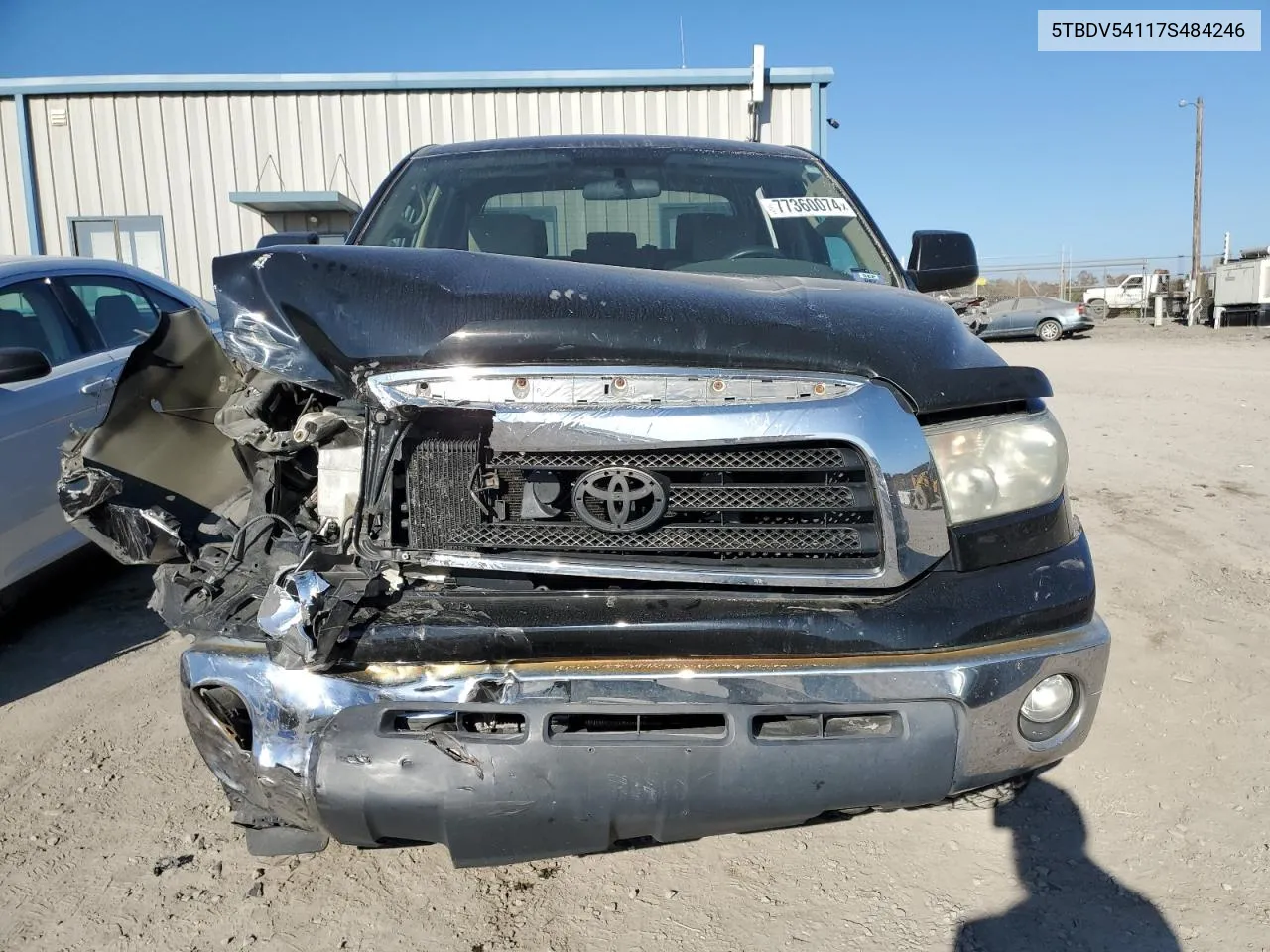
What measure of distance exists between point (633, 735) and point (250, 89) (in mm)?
12510

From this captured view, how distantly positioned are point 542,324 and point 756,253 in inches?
60.1

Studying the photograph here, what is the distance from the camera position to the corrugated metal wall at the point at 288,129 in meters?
11.7

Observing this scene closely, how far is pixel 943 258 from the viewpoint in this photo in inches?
131

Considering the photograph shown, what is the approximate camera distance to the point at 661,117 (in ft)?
38.9

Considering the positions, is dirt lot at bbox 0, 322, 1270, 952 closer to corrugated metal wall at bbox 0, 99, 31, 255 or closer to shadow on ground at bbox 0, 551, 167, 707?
shadow on ground at bbox 0, 551, 167, 707

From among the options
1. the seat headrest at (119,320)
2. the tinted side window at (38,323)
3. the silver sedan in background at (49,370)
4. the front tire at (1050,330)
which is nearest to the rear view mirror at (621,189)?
the silver sedan in background at (49,370)

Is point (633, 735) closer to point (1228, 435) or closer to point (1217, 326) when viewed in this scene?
point (1228, 435)

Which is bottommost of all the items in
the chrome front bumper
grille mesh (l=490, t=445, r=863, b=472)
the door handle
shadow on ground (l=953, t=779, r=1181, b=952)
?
shadow on ground (l=953, t=779, r=1181, b=952)

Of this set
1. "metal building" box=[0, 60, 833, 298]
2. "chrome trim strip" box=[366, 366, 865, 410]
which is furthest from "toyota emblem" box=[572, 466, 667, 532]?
"metal building" box=[0, 60, 833, 298]

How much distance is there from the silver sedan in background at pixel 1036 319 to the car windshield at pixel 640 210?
77.4 feet

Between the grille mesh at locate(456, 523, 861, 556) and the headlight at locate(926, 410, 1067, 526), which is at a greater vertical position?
the headlight at locate(926, 410, 1067, 526)

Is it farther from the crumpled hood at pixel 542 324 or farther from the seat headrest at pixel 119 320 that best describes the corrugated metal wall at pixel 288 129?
the crumpled hood at pixel 542 324

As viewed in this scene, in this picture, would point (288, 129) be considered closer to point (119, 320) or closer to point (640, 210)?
point (119, 320)

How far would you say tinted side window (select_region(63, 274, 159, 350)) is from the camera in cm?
452
